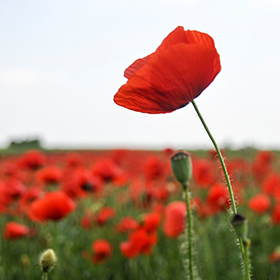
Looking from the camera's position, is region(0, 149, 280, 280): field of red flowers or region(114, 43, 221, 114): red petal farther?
region(0, 149, 280, 280): field of red flowers

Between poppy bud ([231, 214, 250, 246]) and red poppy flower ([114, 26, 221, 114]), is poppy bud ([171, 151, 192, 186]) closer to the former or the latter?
red poppy flower ([114, 26, 221, 114])

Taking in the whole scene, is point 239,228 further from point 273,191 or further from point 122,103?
point 273,191

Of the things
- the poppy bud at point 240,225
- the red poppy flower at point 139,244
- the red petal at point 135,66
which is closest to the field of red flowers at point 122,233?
the red poppy flower at point 139,244

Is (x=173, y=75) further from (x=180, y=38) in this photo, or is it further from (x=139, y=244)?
(x=139, y=244)

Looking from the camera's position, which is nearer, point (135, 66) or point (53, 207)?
point (135, 66)

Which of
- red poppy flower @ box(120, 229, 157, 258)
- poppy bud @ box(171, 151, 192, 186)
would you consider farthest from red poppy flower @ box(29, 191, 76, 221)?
poppy bud @ box(171, 151, 192, 186)

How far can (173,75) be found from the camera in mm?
603

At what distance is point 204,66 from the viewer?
59cm

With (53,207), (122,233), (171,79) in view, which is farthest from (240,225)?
(122,233)

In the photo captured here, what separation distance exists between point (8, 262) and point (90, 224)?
23.4 inches

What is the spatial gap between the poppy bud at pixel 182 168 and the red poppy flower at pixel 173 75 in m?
0.11

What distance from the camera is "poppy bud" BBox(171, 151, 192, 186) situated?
72cm

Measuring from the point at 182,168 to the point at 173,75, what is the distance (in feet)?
0.67

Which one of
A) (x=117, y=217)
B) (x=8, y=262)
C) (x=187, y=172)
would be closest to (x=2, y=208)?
(x=8, y=262)
